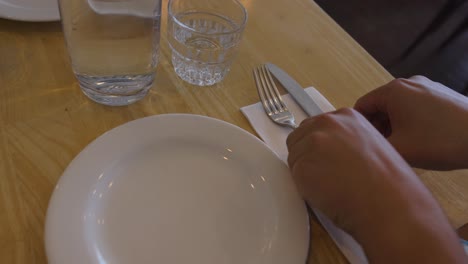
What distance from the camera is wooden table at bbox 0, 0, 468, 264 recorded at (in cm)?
44

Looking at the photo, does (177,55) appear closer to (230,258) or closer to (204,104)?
(204,104)

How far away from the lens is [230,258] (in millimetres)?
414

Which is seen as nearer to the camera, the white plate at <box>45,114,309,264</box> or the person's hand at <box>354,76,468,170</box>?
the white plate at <box>45,114,309,264</box>

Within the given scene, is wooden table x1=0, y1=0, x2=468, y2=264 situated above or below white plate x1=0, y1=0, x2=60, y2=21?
below

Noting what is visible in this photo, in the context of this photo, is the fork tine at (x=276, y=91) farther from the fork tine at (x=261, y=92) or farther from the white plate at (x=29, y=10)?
the white plate at (x=29, y=10)

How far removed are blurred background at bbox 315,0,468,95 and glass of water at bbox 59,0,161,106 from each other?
99cm

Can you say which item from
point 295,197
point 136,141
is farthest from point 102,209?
point 295,197

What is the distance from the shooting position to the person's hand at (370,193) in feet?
1.32

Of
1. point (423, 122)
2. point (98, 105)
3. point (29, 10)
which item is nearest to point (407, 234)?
point (423, 122)

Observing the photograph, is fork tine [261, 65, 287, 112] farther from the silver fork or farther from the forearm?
the forearm

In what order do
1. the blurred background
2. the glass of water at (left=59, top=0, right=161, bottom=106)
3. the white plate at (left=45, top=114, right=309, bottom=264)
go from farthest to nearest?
the blurred background → the glass of water at (left=59, top=0, right=161, bottom=106) → the white plate at (left=45, top=114, right=309, bottom=264)

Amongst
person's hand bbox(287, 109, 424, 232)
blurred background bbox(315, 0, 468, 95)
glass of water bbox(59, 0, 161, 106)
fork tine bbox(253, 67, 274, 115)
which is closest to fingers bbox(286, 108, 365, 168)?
person's hand bbox(287, 109, 424, 232)

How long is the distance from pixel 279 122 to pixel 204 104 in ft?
0.35

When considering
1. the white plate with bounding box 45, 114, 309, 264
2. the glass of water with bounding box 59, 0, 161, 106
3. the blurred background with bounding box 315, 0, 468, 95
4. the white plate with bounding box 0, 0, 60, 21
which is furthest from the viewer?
the blurred background with bounding box 315, 0, 468, 95
